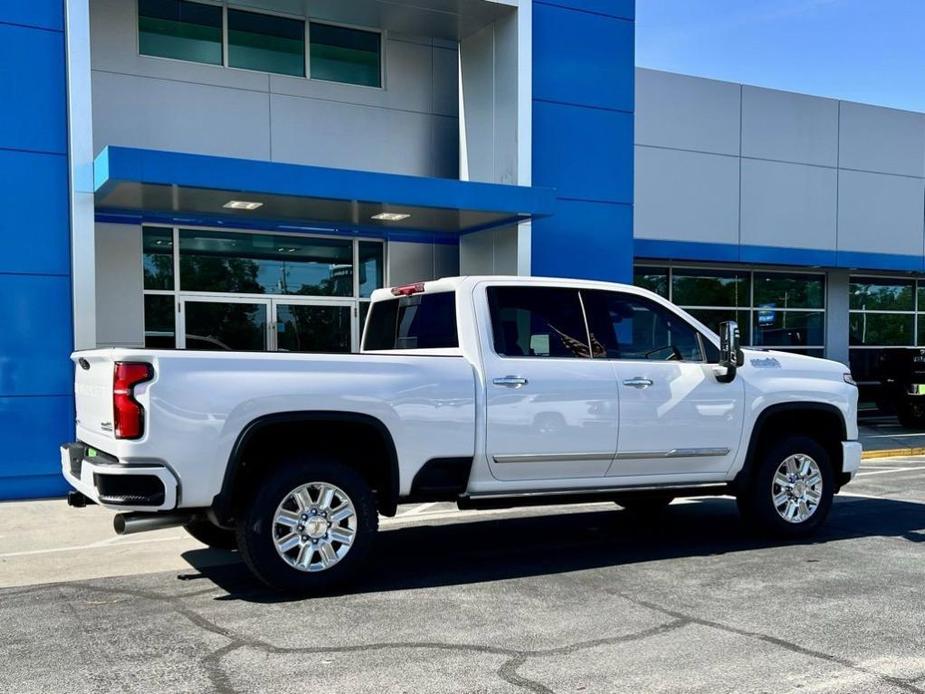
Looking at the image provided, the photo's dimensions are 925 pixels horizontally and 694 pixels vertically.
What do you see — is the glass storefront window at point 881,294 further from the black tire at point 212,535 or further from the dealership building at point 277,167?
the black tire at point 212,535

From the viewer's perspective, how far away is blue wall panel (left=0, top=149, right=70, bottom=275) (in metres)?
10.4

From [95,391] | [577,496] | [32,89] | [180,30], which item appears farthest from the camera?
[180,30]

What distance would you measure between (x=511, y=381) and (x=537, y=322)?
0.63 meters

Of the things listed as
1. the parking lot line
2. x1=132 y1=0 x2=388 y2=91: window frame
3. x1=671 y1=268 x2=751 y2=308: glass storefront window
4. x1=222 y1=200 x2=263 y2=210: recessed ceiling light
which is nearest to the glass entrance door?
x1=222 y1=200 x2=263 y2=210: recessed ceiling light

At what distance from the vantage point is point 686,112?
17750mm

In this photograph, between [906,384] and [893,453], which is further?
[906,384]

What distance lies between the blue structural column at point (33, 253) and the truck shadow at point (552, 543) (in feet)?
Answer: 12.6

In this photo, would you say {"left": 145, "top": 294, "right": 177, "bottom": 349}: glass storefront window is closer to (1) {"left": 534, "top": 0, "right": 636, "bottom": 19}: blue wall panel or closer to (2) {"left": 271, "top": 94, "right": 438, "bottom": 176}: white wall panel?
(2) {"left": 271, "top": 94, "right": 438, "bottom": 176}: white wall panel

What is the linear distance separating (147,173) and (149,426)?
17.7ft

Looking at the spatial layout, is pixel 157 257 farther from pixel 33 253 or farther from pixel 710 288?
pixel 710 288

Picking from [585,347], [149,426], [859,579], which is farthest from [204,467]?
[859,579]

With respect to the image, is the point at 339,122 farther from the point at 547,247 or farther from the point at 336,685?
the point at 336,685

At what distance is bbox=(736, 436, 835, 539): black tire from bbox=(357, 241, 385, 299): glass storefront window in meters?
7.70

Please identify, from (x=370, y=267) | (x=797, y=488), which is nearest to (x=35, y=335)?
(x=370, y=267)
